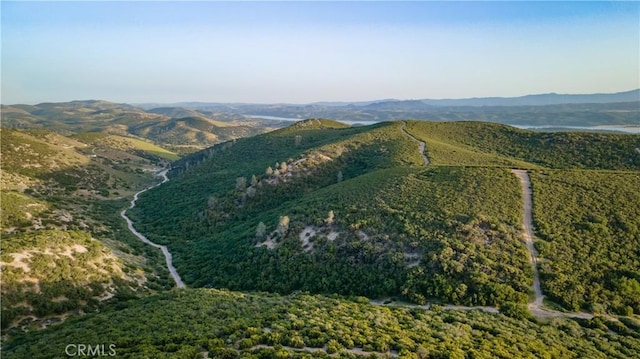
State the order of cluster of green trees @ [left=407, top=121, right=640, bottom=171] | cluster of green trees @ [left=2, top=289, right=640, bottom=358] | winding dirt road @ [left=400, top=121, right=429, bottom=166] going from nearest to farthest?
cluster of green trees @ [left=2, top=289, right=640, bottom=358] < cluster of green trees @ [left=407, top=121, right=640, bottom=171] < winding dirt road @ [left=400, top=121, right=429, bottom=166]

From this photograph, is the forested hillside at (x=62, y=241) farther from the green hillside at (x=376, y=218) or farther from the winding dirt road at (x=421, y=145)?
the winding dirt road at (x=421, y=145)

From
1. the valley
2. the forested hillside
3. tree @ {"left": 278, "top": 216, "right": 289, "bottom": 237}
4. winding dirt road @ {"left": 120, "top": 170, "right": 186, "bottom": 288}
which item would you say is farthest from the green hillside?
the forested hillside

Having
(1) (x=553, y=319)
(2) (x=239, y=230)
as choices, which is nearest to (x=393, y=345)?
(1) (x=553, y=319)

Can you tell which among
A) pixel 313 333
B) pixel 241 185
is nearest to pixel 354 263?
pixel 313 333

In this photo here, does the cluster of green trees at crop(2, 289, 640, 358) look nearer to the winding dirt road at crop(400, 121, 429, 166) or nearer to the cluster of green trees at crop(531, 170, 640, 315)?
the cluster of green trees at crop(531, 170, 640, 315)

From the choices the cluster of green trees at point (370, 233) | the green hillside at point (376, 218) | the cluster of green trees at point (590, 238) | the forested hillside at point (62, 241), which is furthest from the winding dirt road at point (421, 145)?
the forested hillside at point (62, 241)

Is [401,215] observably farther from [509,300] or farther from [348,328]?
[348,328]

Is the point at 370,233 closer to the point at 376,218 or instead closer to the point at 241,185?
the point at 376,218
